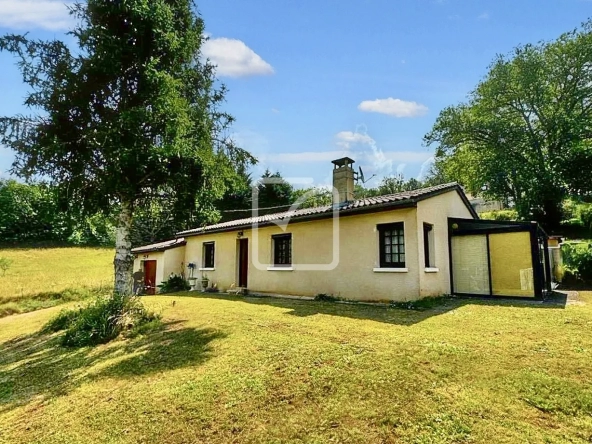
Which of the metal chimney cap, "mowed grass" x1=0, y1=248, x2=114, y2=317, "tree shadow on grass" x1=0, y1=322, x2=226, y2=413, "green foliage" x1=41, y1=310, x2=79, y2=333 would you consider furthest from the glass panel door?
"mowed grass" x1=0, y1=248, x2=114, y2=317

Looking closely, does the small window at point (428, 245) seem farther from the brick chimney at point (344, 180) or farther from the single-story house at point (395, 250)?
the brick chimney at point (344, 180)

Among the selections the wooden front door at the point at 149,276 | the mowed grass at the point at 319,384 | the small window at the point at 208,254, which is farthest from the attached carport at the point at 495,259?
the wooden front door at the point at 149,276

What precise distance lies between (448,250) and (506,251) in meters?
1.78

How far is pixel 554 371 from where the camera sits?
15.5ft

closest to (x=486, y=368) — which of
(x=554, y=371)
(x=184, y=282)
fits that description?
(x=554, y=371)

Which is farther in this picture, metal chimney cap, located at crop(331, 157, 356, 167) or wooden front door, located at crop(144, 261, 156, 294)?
wooden front door, located at crop(144, 261, 156, 294)

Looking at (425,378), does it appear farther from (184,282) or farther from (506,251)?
(184,282)

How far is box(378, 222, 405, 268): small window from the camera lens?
424 inches

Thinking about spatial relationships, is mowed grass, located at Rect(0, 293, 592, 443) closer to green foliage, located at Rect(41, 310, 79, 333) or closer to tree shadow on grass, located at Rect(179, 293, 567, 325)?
tree shadow on grass, located at Rect(179, 293, 567, 325)

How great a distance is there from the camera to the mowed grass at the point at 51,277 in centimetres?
1598

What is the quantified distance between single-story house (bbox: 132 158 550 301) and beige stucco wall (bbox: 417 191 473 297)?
0.03m

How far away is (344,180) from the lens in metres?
14.5

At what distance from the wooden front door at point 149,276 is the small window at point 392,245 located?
1510cm

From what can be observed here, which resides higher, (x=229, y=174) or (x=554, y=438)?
(x=229, y=174)
